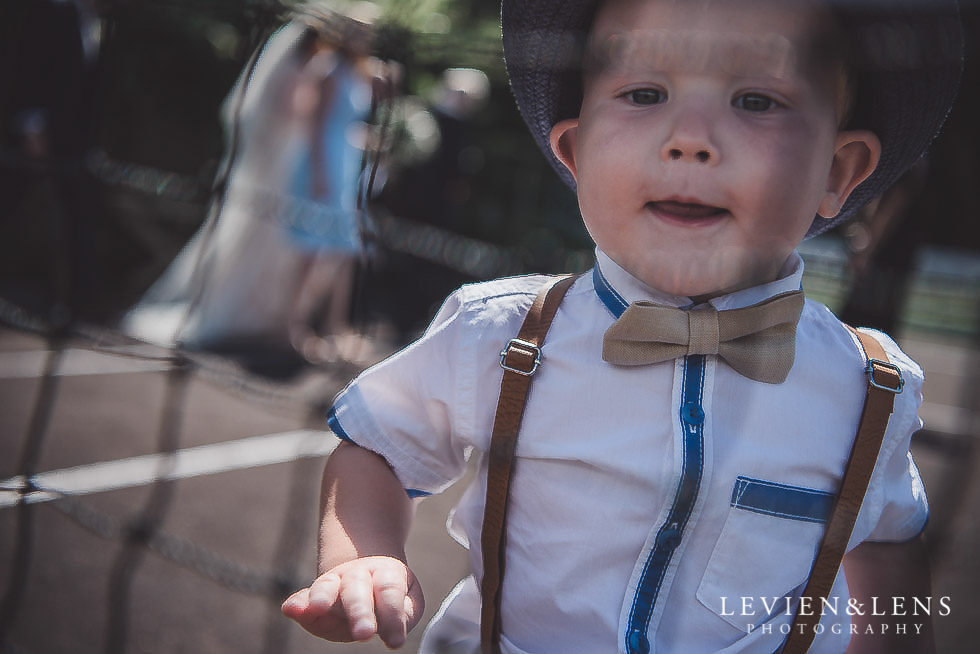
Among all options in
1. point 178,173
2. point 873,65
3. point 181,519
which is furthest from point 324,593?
point 178,173

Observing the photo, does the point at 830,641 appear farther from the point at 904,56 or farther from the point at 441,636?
the point at 904,56

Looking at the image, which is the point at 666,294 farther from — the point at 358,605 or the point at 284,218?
the point at 284,218

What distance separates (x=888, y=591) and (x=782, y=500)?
0.67 feet

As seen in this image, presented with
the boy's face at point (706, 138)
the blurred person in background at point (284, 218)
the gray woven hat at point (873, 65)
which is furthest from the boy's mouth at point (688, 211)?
the blurred person in background at point (284, 218)

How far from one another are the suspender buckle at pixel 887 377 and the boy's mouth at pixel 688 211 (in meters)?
0.23

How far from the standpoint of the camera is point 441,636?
31.9 inches

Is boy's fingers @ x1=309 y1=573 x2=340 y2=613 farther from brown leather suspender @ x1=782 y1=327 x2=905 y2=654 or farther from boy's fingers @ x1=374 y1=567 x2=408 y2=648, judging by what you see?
brown leather suspender @ x1=782 y1=327 x2=905 y2=654

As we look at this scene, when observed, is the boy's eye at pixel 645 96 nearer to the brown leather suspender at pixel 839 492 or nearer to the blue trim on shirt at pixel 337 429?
the brown leather suspender at pixel 839 492

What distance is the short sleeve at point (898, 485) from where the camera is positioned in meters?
0.75

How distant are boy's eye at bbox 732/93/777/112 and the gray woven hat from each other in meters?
0.13

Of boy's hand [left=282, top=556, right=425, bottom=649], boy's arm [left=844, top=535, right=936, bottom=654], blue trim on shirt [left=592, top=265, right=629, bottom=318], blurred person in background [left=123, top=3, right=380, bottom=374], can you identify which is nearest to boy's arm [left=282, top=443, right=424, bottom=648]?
boy's hand [left=282, top=556, right=425, bottom=649]

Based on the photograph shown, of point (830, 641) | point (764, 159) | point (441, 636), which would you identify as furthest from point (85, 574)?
point (764, 159)

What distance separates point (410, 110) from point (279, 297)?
4.85ft

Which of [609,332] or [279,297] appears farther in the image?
[279,297]
